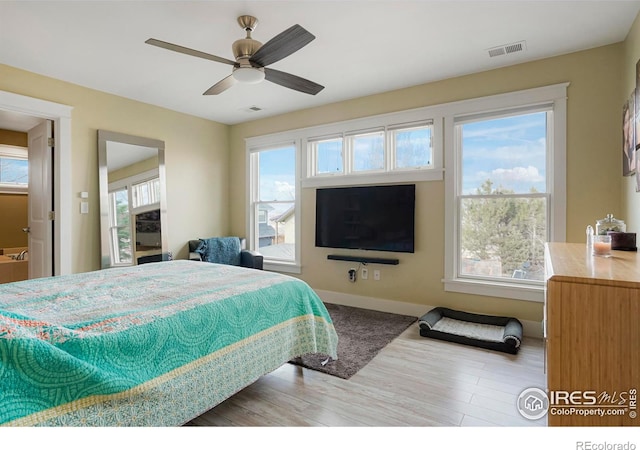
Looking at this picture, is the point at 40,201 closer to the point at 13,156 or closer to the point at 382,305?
the point at 13,156

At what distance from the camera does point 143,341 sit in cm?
142

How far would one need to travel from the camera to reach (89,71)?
10.9 feet

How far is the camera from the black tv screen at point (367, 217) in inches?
150

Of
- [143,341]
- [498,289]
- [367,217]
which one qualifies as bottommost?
[498,289]

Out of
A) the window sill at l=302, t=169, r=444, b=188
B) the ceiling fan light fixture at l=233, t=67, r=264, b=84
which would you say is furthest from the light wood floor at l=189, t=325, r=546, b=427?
the ceiling fan light fixture at l=233, t=67, r=264, b=84

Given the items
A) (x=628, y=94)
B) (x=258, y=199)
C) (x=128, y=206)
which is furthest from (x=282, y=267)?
(x=628, y=94)

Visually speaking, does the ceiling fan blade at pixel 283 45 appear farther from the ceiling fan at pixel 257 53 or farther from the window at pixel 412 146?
the window at pixel 412 146

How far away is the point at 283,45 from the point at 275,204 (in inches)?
121

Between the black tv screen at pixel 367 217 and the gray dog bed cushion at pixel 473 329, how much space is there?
0.81 metres

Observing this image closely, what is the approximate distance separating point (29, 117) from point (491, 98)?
4.69 metres

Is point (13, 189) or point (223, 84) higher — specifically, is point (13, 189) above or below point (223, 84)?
below

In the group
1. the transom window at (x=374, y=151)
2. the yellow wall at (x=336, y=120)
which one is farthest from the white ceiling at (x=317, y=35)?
the transom window at (x=374, y=151)

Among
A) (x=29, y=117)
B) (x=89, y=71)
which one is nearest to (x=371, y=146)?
(x=89, y=71)
